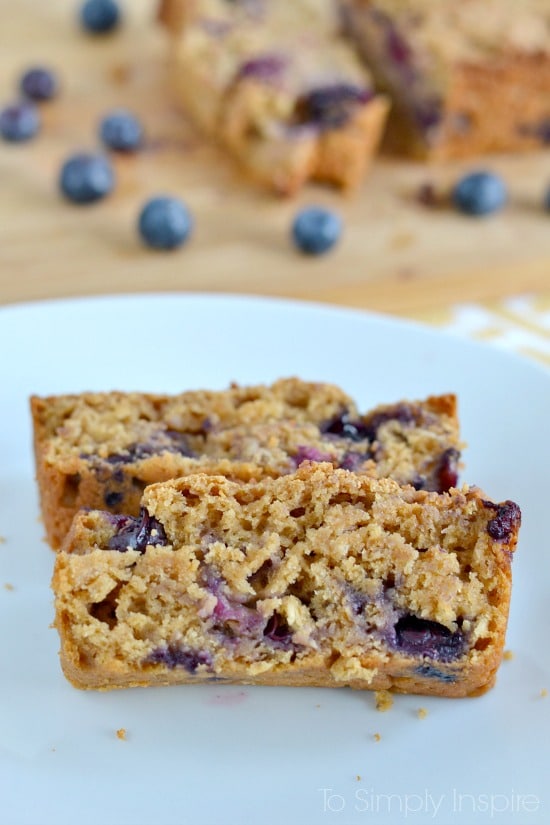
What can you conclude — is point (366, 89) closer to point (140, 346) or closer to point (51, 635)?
point (140, 346)

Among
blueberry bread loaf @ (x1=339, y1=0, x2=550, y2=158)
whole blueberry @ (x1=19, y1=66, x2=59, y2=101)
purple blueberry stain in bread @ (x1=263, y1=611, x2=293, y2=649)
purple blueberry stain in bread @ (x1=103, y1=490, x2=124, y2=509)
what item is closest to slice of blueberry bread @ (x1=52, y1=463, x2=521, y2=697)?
purple blueberry stain in bread @ (x1=263, y1=611, x2=293, y2=649)

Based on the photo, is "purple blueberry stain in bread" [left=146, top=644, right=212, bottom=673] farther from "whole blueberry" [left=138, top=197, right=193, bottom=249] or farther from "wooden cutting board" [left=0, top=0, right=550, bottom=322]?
"whole blueberry" [left=138, top=197, right=193, bottom=249]

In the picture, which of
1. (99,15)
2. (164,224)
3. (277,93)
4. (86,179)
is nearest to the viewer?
(164,224)

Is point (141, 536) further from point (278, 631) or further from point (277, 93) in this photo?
point (277, 93)

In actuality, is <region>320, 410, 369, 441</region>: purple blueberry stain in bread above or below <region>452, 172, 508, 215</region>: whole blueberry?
below

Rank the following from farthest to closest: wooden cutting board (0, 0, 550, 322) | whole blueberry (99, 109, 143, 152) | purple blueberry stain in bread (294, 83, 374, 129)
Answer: whole blueberry (99, 109, 143, 152), purple blueberry stain in bread (294, 83, 374, 129), wooden cutting board (0, 0, 550, 322)

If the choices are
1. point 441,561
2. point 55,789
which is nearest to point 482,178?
point 441,561

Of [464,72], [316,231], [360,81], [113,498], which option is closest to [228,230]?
[316,231]
